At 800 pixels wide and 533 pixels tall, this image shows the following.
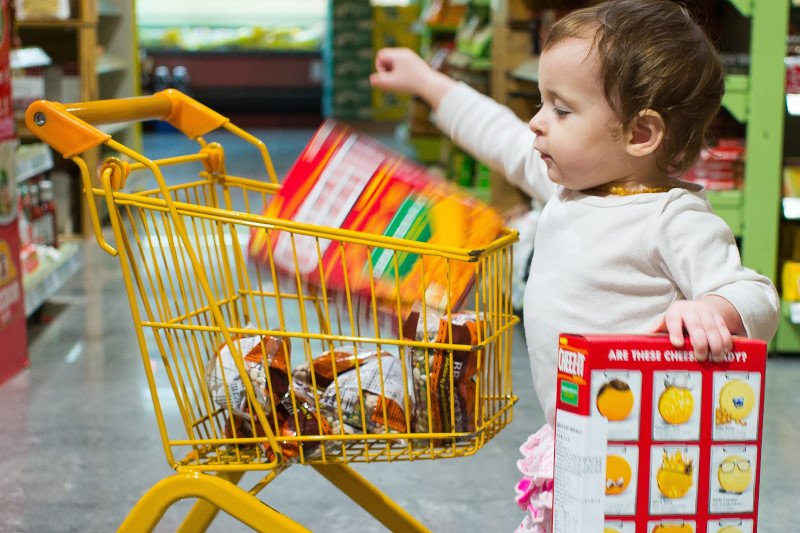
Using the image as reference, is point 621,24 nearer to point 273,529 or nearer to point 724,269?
point 724,269

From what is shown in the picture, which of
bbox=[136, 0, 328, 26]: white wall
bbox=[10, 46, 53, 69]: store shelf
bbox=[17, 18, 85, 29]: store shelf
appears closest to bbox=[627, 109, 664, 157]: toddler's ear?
bbox=[10, 46, 53, 69]: store shelf

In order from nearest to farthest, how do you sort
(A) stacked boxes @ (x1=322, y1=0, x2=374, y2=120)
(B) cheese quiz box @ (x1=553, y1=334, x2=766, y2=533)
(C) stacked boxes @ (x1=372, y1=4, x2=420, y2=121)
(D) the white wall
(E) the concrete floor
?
(B) cheese quiz box @ (x1=553, y1=334, x2=766, y2=533) → (E) the concrete floor → (A) stacked boxes @ (x1=322, y1=0, x2=374, y2=120) → (C) stacked boxes @ (x1=372, y1=4, x2=420, y2=121) → (D) the white wall

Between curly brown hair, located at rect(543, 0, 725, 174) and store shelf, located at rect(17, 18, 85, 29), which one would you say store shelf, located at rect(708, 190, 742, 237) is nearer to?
curly brown hair, located at rect(543, 0, 725, 174)

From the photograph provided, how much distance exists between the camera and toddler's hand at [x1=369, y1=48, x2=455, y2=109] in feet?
6.50

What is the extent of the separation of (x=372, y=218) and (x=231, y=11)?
13.5m

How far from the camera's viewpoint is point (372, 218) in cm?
172

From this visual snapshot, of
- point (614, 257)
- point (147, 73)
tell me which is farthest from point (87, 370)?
point (147, 73)

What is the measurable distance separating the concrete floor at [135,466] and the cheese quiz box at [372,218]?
1078mm

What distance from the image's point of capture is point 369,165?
174cm

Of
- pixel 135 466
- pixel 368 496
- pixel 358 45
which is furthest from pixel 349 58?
pixel 368 496

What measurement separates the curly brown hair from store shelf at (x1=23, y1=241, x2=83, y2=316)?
302cm

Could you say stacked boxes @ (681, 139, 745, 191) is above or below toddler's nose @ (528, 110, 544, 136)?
below

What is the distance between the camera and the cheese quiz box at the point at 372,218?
1.66 m

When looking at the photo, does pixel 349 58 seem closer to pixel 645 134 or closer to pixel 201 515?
pixel 201 515
